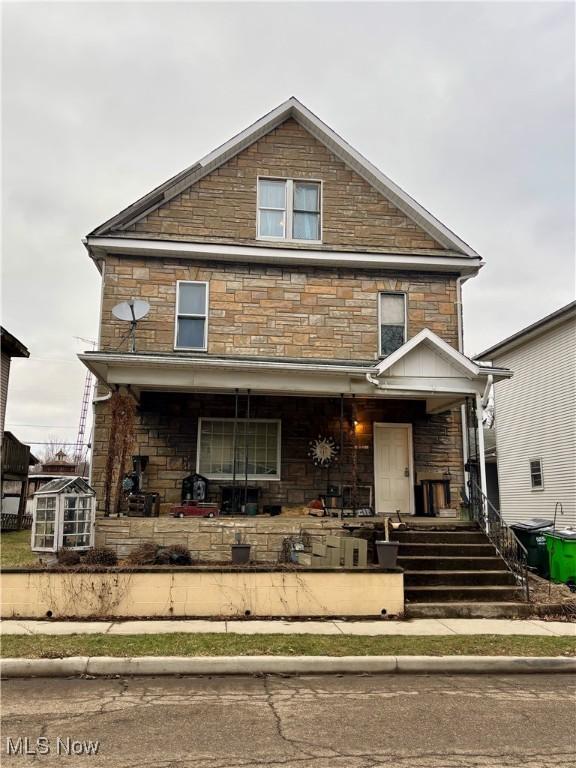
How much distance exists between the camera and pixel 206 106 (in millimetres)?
15477

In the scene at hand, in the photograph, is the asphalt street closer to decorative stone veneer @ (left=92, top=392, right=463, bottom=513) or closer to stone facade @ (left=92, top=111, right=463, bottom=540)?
decorative stone veneer @ (left=92, top=392, right=463, bottom=513)

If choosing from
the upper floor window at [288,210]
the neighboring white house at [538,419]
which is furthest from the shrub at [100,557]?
the neighboring white house at [538,419]

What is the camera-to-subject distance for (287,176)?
49.4 ft

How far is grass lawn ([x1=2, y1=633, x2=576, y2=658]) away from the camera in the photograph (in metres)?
6.86

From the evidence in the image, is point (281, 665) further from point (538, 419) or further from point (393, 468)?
point (538, 419)

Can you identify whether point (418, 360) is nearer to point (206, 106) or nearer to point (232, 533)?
point (232, 533)

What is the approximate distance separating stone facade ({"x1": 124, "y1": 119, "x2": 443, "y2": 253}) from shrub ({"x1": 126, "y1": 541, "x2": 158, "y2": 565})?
22.9ft

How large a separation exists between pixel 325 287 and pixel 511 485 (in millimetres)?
10005

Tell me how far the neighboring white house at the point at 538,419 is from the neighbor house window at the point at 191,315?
8953 mm

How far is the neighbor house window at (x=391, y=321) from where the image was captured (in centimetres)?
1450

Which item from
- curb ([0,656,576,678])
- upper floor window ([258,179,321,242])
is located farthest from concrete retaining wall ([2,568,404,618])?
upper floor window ([258,179,321,242])

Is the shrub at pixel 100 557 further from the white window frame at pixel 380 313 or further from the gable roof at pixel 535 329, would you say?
the gable roof at pixel 535 329

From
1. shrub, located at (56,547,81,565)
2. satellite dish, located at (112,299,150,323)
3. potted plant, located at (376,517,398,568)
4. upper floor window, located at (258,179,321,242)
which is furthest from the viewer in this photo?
upper floor window, located at (258,179,321,242)

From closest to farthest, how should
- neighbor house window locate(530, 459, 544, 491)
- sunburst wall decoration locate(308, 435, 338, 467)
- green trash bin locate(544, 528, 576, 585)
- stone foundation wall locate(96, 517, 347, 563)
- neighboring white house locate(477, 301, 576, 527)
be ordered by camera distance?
stone foundation wall locate(96, 517, 347, 563), green trash bin locate(544, 528, 576, 585), sunburst wall decoration locate(308, 435, 338, 467), neighboring white house locate(477, 301, 576, 527), neighbor house window locate(530, 459, 544, 491)
